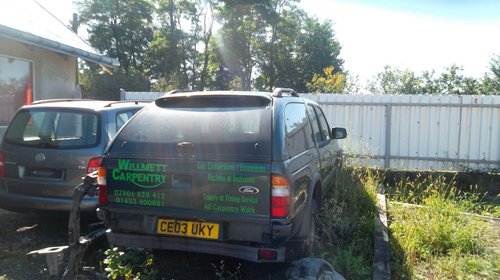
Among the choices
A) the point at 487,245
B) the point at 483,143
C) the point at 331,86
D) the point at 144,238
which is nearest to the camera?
the point at 144,238

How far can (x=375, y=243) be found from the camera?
4.35 metres

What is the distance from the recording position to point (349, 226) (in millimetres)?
4652

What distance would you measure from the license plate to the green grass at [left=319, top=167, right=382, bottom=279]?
51.9 inches

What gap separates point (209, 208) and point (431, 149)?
25.1ft

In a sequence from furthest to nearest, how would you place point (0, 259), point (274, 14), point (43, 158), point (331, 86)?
point (274, 14) → point (331, 86) → point (43, 158) → point (0, 259)

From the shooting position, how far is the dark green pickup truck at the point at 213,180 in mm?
2871

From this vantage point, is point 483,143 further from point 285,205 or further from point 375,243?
point 285,205

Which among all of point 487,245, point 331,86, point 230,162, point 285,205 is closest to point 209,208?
point 230,162

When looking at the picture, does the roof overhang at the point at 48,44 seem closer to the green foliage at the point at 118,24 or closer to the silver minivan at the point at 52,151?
the silver minivan at the point at 52,151

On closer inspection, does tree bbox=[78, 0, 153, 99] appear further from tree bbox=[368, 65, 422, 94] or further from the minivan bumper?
the minivan bumper

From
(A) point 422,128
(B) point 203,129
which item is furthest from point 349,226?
(A) point 422,128

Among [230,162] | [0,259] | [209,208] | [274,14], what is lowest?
[0,259]

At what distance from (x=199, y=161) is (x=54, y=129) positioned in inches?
98.0

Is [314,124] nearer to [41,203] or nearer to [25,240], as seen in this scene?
[41,203]
